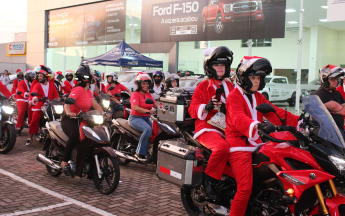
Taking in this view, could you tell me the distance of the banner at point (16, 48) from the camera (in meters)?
31.9

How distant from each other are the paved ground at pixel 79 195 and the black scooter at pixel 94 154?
23cm

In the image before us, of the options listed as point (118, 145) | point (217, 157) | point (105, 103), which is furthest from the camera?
point (105, 103)

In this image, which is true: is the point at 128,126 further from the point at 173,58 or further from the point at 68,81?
the point at 173,58

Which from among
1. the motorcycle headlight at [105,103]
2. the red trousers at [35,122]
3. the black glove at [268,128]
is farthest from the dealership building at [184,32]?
the black glove at [268,128]

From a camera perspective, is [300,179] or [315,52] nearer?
[300,179]

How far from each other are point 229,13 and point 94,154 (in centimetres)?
1277

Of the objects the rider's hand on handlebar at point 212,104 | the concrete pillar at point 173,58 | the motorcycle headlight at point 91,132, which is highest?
the concrete pillar at point 173,58

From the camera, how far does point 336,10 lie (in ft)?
40.1

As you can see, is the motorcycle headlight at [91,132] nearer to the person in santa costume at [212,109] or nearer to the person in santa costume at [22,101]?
the person in santa costume at [212,109]

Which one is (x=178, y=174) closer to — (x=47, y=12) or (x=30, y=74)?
(x=30, y=74)

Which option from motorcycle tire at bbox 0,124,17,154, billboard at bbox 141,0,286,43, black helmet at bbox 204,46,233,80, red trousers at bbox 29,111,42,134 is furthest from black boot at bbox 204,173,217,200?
billboard at bbox 141,0,286,43

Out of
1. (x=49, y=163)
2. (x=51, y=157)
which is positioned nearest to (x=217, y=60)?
(x=49, y=163)

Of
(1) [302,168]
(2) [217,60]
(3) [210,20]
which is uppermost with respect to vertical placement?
(3) [210,20]

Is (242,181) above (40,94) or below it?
below
